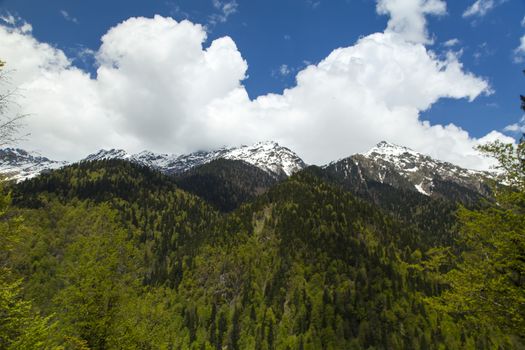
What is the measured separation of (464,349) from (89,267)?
8070 inches

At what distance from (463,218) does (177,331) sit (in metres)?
193

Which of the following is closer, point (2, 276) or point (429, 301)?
point (2, 276)

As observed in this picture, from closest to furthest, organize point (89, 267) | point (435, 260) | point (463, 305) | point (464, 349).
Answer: point (463, 305), point (435, 260), point (89, 267), point (464, 349)

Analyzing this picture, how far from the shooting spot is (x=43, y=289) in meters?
186

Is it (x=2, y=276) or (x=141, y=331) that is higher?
(x=2, y=276)

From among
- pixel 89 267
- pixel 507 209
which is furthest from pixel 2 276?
pixel 507 209

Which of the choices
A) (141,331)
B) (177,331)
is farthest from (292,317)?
(141,331)

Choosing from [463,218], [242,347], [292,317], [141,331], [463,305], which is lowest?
[242,347]

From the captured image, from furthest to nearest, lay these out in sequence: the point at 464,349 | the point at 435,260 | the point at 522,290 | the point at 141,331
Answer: the point at 464,349 → the point at 141,331 → the point at 435,260 → the point at 522,290

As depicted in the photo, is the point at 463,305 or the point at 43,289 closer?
the point at 463,305

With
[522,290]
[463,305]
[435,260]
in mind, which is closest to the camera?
[522,290]

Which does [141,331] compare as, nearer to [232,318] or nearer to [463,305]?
[463,305]

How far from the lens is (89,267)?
103 feet

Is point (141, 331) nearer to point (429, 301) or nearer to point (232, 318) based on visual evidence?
point (429, 301)
